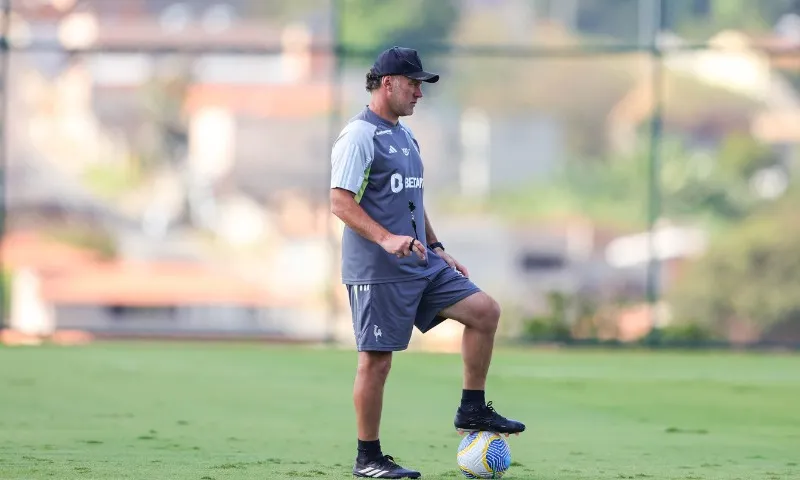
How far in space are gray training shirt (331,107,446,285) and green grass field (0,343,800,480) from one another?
0.93m

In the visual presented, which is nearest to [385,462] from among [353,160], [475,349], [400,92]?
[475,349]

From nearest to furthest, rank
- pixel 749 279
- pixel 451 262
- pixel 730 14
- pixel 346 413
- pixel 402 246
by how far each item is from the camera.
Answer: pixel 402 246 < pixel 451 262 < pixel 346 413 < pixel 749 279 < pixel 730 14

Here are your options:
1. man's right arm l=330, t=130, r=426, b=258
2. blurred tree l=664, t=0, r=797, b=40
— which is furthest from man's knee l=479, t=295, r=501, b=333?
blurred tree l=664, t=0, r=797, b=40

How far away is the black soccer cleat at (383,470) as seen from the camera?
25.3 ft

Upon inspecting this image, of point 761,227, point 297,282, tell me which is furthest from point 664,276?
point 297,282

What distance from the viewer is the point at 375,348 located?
7.75 meters

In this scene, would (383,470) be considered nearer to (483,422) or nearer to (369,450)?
(369,450)

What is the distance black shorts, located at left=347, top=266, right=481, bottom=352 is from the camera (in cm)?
776

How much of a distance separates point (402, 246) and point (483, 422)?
901 mm

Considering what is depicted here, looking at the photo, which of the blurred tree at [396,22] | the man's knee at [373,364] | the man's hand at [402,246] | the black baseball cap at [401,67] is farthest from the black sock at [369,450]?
the blurred tree at [396,22]

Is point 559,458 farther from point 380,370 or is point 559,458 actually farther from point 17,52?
point 17,52

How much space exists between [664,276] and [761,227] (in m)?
1.59

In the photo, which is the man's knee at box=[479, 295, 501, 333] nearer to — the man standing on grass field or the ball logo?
the man standing on grass field

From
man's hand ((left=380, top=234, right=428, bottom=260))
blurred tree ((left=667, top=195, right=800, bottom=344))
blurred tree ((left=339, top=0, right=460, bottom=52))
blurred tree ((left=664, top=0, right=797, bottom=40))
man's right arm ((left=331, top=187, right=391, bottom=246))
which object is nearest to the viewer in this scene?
man's hand ((left=380, top=234, right=428, bottom=260))
